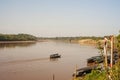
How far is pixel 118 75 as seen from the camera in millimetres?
6504

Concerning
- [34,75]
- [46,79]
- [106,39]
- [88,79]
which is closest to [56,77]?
[46,79]

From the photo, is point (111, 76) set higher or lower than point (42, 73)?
higher

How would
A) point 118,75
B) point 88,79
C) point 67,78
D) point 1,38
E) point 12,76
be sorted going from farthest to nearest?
point 1,38
point 12,76
point 67,78
point 88,79
point 118,75

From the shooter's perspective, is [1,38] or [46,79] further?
[1,38]

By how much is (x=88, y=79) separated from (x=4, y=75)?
16.4m

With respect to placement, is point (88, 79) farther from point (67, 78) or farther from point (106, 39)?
point (67, 78)

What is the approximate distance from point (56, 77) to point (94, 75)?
11915 mm

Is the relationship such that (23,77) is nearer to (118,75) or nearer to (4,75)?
(4,75)

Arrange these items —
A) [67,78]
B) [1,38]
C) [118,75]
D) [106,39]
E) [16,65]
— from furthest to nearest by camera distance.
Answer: [1,38] < [16,65] < [67,78] < [106,39] < [118,75]

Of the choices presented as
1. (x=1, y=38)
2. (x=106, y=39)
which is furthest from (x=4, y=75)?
(x=1, y=38)

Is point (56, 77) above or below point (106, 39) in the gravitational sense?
below

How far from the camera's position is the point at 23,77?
27016 mm

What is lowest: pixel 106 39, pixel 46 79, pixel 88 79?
pixel 46 79

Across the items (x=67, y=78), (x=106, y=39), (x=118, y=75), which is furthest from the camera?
(x=67, y=78)
